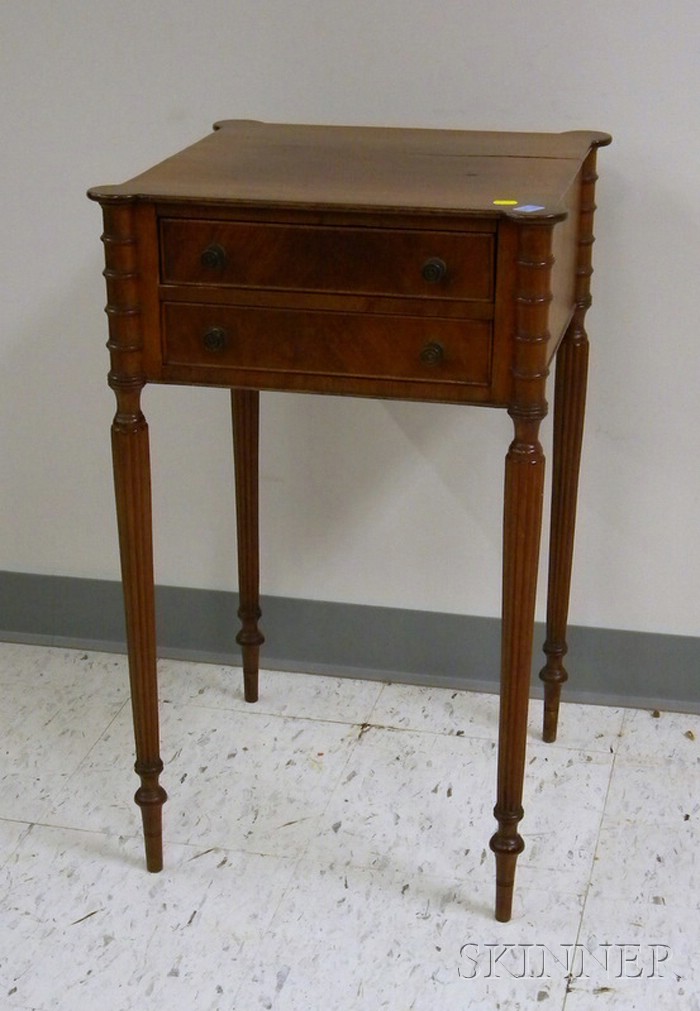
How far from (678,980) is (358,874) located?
1.44 feet

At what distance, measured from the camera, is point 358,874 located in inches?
77.7

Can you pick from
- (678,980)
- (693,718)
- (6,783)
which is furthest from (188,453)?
(678,980)

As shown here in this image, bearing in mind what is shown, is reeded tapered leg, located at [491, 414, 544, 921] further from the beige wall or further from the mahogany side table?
the beige wall

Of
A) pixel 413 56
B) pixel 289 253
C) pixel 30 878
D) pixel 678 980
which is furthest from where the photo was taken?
pixel 413 56

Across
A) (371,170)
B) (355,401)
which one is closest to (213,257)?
(371,170)

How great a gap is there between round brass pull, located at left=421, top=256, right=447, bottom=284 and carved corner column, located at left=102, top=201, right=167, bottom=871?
13.4 inches

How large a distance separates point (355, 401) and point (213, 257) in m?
0.67

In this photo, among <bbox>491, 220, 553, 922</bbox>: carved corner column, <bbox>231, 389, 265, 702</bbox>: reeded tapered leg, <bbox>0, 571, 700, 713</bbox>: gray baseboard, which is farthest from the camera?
<bbox>0, 571, 700, 713</bbox>: gray baseboard

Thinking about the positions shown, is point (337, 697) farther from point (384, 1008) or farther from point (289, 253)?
point (289, 253)

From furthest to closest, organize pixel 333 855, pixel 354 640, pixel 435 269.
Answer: pixel 354 640 < pixel 333 855 < pixel 435 269

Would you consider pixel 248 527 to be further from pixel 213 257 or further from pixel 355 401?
pixel 213 257

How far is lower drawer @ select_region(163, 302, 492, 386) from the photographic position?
1654mm

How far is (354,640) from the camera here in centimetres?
244

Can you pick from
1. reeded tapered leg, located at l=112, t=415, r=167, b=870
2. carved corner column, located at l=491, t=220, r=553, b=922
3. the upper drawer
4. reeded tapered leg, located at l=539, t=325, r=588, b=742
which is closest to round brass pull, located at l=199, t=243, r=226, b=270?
the upper drawer
